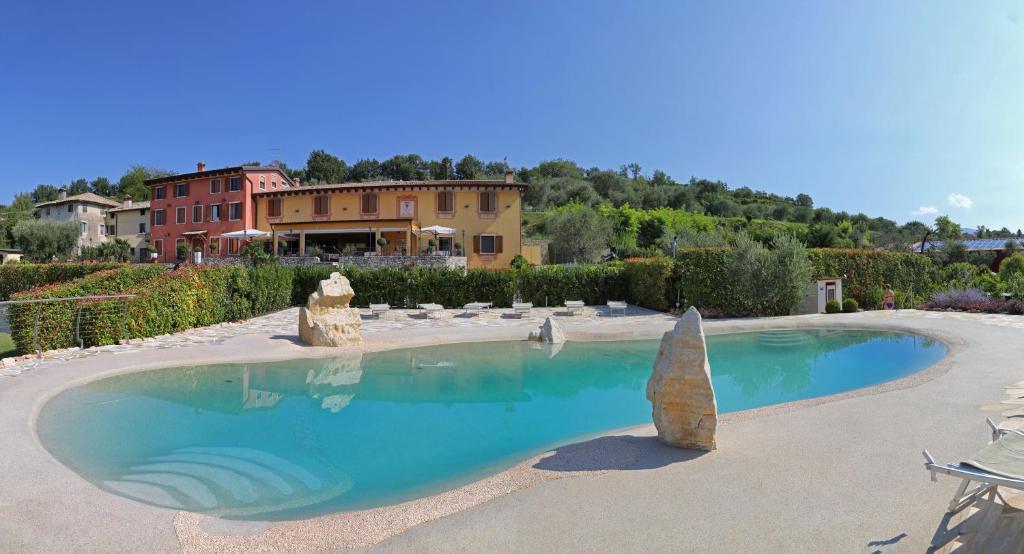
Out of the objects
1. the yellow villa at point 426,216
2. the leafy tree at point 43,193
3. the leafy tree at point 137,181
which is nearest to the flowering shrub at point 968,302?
the yellow villa at point 426,216

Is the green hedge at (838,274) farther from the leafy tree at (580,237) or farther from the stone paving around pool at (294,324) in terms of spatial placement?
the leafy tree at (580,237)

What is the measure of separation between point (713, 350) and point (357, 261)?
790 inches

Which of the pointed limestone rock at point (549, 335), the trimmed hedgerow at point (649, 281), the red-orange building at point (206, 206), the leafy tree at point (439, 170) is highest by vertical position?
the leafy tree at point (439, 170)

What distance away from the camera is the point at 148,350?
12.4 m

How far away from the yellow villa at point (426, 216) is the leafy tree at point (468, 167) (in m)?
32.1

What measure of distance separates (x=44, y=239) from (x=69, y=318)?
41185 millimetres

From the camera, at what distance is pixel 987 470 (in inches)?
122

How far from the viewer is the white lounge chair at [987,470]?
3.00 metres

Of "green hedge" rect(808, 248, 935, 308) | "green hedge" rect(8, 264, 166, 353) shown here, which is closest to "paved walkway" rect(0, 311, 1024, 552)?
"green hedge" rect(8, 264, 166, 353)

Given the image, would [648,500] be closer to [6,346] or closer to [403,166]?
[6,346]

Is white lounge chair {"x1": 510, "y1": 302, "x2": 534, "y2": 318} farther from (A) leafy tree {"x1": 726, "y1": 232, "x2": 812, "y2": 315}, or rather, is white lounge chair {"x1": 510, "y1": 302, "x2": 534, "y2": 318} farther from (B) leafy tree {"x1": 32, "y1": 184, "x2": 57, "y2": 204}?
(B) leafy tree {"x1": 32, "y1": 184, "x2": 57, "y2": 204}

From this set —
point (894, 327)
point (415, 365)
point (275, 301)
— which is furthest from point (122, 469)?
point (894, 327)

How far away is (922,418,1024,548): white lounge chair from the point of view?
2996 mm

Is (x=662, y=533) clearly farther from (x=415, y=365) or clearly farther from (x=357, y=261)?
(x=357, y=261)
